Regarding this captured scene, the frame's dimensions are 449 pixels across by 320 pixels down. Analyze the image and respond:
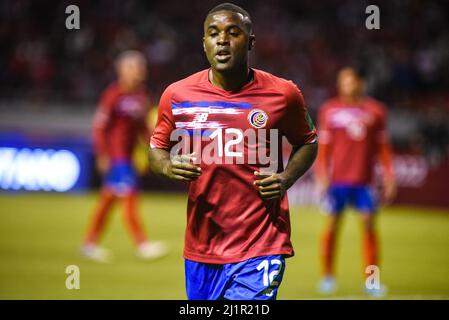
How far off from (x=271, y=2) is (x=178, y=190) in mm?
7494

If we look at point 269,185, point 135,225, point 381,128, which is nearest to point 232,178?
point 269,185

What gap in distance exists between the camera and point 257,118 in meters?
5.13

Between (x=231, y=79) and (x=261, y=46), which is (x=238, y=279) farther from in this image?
(x=261, y=46)

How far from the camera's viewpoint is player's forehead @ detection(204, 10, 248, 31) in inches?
198

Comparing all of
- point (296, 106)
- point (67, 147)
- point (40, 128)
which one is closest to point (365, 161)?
point (296, 106)

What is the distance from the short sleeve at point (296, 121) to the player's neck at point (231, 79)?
0.97 ft

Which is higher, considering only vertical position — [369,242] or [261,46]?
[261,46]

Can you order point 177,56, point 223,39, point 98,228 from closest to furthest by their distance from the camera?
point 223,39 < point 98,228 < point 177,56

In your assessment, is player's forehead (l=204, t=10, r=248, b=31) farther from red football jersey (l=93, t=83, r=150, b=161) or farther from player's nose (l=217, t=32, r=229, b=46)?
red football jersey (l=93, t=83, r=150, b=161)

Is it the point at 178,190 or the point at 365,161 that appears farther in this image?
the point at 178,190

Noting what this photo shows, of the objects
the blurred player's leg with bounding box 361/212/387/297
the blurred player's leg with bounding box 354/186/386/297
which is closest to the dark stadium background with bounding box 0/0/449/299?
the blurred player's leg with bounding box 354/186/386/297

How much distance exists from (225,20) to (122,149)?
22.9 feet

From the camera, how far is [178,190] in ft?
69.2

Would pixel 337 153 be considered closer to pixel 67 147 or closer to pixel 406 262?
pixel 406 262
